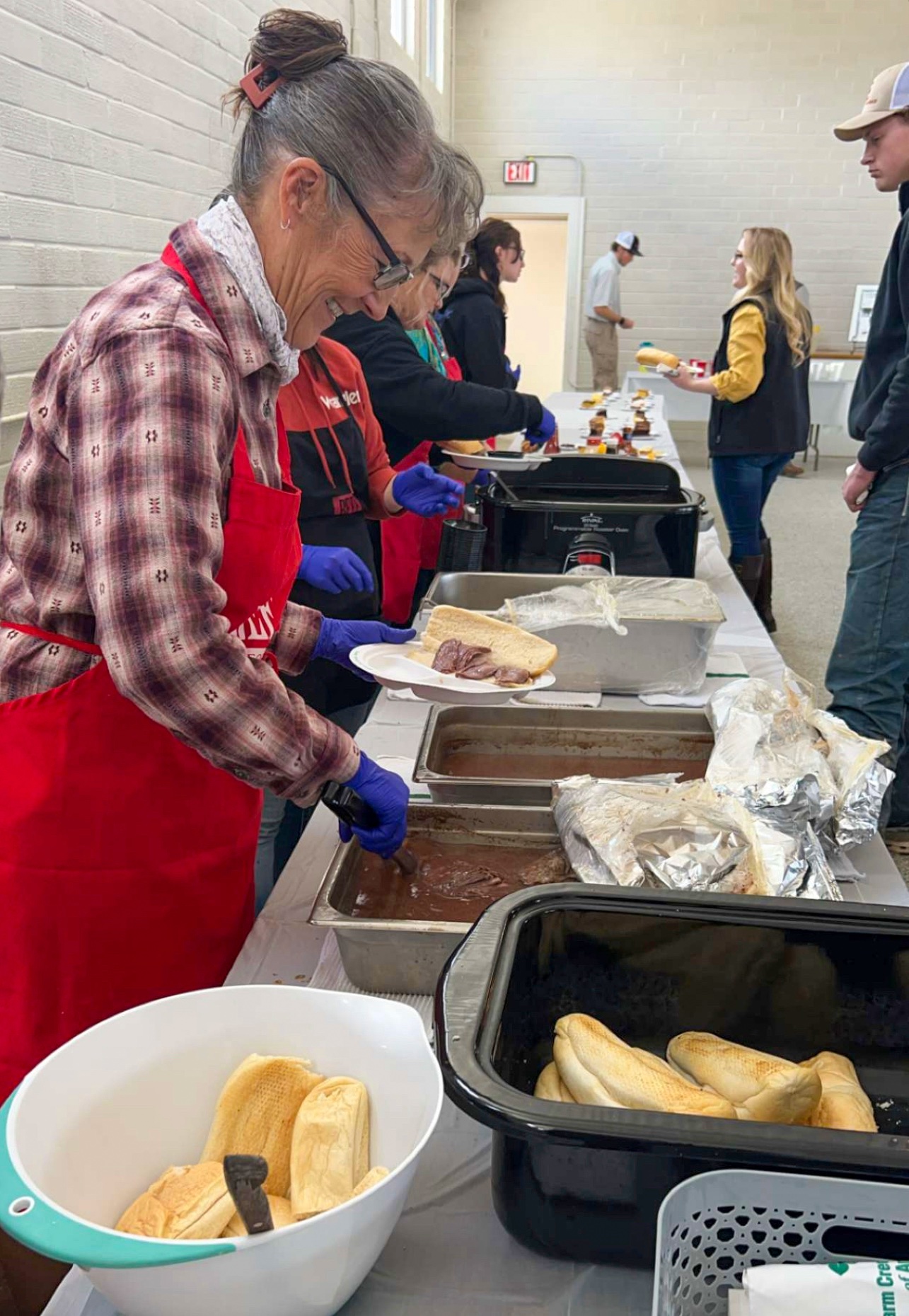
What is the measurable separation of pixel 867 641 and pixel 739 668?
2.46 feet

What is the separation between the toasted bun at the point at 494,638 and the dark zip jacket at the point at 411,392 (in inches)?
35.9

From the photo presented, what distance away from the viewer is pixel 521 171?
8.91 metres

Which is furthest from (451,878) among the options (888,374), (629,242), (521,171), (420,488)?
(521,171)

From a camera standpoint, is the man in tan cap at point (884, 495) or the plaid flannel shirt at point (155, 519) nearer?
the plaid flannel shirt at point (155, 519)

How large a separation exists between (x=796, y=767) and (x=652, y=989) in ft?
1.67

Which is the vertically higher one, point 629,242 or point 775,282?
point 629,242

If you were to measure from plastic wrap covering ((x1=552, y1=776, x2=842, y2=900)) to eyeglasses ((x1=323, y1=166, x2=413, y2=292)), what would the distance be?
65 centimetres

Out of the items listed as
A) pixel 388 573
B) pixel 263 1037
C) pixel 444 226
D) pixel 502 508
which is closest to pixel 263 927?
pixel 263 1037

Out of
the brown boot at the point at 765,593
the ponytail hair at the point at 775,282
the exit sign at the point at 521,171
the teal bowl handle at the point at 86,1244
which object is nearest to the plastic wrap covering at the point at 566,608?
the teal bowl handle at the point at 86,1244

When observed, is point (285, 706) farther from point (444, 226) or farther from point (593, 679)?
point (593, 679)

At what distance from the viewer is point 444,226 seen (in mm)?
1164

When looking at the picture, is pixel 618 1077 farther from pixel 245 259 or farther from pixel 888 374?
pixel 888 374

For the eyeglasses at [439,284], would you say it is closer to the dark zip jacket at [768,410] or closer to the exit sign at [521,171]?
the dark zip jacket at [768,410]

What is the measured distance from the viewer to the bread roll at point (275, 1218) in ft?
2.09
